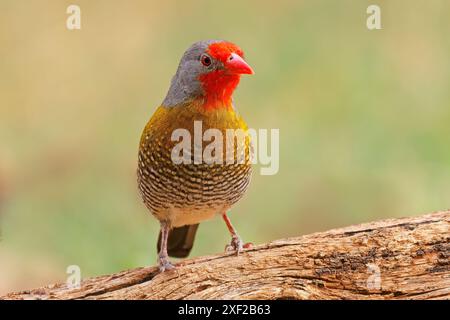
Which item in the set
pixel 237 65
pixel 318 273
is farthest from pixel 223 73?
pixel 318 273

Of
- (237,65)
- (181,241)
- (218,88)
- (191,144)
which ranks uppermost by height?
(237,65)

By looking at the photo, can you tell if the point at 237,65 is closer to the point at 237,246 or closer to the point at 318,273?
the point at 237,246

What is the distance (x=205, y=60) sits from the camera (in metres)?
3.78

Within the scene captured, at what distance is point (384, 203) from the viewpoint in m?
5.46

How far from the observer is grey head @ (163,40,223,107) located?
12.4 feet

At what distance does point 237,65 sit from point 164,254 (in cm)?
105

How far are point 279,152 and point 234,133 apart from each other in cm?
143

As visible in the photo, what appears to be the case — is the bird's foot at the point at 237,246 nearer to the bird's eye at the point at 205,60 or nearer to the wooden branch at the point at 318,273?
the wooden branch at the point at 318,273

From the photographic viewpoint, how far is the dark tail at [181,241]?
4.54 metres

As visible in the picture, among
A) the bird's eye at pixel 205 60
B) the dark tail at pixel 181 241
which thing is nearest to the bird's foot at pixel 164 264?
the dark tail at pixel 181 241

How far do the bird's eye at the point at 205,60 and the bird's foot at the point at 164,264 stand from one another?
3.31 feet

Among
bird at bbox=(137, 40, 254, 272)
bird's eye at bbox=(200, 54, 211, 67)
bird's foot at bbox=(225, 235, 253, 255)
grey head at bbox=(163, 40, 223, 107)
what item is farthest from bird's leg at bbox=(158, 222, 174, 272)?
bird's eye at bbox=(200, 54, 211, 67)
